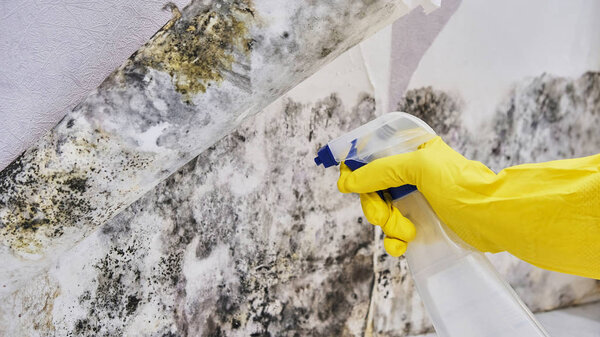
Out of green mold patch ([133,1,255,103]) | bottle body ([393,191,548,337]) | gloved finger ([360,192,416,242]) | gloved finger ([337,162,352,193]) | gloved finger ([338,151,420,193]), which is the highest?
green mold patch ([133,1,255,103])

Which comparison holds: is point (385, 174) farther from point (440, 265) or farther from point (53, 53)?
point (53, 53)

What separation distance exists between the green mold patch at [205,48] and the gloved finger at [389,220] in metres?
0.39

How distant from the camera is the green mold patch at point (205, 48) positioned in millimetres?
749

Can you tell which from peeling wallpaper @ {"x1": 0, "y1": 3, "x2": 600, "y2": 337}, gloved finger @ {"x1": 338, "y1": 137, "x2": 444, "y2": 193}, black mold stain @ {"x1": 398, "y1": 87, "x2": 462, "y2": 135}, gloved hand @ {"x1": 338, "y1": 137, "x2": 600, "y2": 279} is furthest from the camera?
black mold stain @ {"x1": 398, "y1": 87, "x2": 462, "y2": 135}

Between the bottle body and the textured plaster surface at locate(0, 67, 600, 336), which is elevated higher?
the textured plaster surface at locate(0, 67, 600, 336)

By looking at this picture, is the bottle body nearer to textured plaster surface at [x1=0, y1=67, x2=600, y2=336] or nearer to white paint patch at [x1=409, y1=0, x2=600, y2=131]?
textured plaster surface at [x1=0, y1=67, x2=600, y2=336]

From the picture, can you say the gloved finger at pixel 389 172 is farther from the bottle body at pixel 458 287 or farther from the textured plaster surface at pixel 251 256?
the textured plaster surface at pixel 251 256

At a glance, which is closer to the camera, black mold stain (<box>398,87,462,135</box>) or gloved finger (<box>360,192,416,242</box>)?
gloved finger (<box>360,192,416,242</box>)

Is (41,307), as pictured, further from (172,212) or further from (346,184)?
(346,184)

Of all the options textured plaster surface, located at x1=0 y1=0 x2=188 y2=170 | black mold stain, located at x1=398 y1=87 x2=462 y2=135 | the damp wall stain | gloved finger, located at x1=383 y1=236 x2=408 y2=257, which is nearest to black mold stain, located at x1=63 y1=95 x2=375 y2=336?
the damp wall stain

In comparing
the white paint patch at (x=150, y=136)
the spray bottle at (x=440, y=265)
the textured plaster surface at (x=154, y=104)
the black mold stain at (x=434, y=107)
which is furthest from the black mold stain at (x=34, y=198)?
the black mold stain at (x=434, y=107)

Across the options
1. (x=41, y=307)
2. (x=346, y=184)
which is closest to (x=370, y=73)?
(x=346, y=184)

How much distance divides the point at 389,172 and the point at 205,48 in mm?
410

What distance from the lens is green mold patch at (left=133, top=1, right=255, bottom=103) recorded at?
75 cm
